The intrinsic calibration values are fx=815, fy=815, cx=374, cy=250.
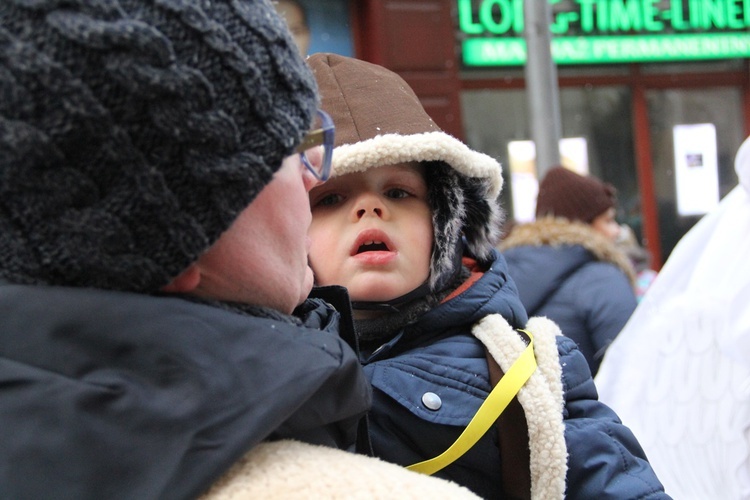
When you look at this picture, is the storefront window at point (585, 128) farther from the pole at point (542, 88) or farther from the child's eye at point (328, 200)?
the child's eye at point (328, 200)

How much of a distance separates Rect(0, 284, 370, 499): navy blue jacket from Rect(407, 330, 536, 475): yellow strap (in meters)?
0.51

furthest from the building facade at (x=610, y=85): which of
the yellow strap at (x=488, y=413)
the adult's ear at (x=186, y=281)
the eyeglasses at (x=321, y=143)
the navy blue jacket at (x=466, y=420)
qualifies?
the adult's ear at (x=186, y=281)

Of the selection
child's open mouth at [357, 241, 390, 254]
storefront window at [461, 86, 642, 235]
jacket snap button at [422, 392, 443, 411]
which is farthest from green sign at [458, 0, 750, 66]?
jacket snap button at [422, 392, 443, 411]

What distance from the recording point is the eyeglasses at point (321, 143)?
3.34 ft

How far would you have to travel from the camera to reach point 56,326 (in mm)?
830

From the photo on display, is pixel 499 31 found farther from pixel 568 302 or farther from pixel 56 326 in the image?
pixel 56 326

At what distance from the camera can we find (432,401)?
4.55 ft

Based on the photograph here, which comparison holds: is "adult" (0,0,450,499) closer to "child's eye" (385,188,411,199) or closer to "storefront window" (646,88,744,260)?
→ "child's eye" (385,188,411,199)

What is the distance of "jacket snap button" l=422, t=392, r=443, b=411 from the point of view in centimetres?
138

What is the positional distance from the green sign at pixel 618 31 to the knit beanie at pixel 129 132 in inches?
283

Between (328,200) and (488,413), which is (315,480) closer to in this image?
(488,413)

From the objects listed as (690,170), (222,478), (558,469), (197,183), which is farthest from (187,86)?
(690,170)

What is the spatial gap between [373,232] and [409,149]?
0.17m

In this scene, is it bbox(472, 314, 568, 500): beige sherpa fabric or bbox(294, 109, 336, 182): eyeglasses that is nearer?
bbox(294, 109, 336, 182): eyeglasses
